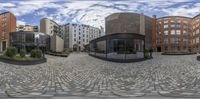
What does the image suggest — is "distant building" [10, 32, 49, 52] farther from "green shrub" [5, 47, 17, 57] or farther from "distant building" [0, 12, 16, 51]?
"green shrub" [5, 47, 17, 57]

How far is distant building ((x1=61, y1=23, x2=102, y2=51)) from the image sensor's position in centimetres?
9788

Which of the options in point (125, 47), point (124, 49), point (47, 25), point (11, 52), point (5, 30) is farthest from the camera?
point (47, 25)

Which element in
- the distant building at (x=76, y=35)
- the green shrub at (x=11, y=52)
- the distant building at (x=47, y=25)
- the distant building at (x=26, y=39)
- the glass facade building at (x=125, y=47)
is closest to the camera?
the green shrub at (x=11, y=52)

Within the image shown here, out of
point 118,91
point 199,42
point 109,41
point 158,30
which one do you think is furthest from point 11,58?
point 158,30

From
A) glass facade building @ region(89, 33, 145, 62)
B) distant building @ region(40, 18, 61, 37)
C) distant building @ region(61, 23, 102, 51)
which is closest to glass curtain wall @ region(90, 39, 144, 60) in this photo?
glass facade building @ region(89, 33, 145, 62)

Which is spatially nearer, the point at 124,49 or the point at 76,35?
the point at 124,49

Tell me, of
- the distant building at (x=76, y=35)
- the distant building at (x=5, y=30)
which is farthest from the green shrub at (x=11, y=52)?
the distant building at (x=76, y=35)

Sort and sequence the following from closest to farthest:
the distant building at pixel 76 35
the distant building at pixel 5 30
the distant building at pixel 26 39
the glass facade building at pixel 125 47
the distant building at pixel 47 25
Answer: the glass facade building at pixel 125 47 → the distant building at pixel 47 25 → the distant building at pixel 26 39 → the distant building at pixel 5 30 → the distant building at pixel 76 35

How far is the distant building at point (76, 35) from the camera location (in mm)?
97881

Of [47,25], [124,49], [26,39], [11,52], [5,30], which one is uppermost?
[47,25]

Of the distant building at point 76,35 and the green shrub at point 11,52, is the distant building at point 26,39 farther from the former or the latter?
the distant building at point 76,35

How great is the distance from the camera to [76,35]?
10431 cm

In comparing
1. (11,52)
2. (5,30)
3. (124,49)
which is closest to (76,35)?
(5,30)

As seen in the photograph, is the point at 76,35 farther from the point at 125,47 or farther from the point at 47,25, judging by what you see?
the point at 125,47
